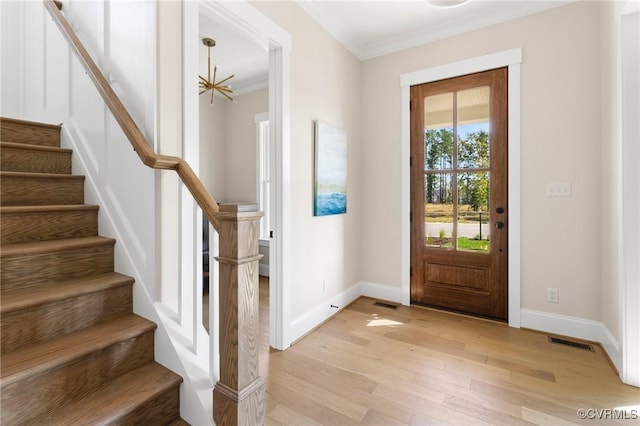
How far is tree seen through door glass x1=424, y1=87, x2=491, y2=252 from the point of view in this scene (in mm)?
2895

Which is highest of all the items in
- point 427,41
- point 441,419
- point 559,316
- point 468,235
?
point 427,41

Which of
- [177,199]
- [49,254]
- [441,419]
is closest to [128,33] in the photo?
[177,199]

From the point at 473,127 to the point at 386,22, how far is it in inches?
52.9

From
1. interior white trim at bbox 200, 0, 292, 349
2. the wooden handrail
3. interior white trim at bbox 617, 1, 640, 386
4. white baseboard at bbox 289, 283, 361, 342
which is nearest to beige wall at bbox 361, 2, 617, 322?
interior white trim at bbox 617, 1, 640, 386

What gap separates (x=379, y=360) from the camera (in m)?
2.16

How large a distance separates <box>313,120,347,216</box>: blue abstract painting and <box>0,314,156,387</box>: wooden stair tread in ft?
5.47

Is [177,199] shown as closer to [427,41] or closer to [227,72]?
[427,41]

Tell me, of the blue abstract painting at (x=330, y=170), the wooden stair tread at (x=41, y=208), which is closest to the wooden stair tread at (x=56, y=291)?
the wooden stair tread at (x=41, y=208)

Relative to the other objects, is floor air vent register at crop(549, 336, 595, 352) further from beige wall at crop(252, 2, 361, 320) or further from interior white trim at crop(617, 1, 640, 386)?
beige wall at crop(252, 2, 361, 320)

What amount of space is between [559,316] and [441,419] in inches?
68.8

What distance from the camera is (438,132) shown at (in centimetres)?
309

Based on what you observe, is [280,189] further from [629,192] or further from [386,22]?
[629,192]

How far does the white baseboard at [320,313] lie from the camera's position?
2.48 metres

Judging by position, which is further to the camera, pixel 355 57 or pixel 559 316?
pixel 355 57
